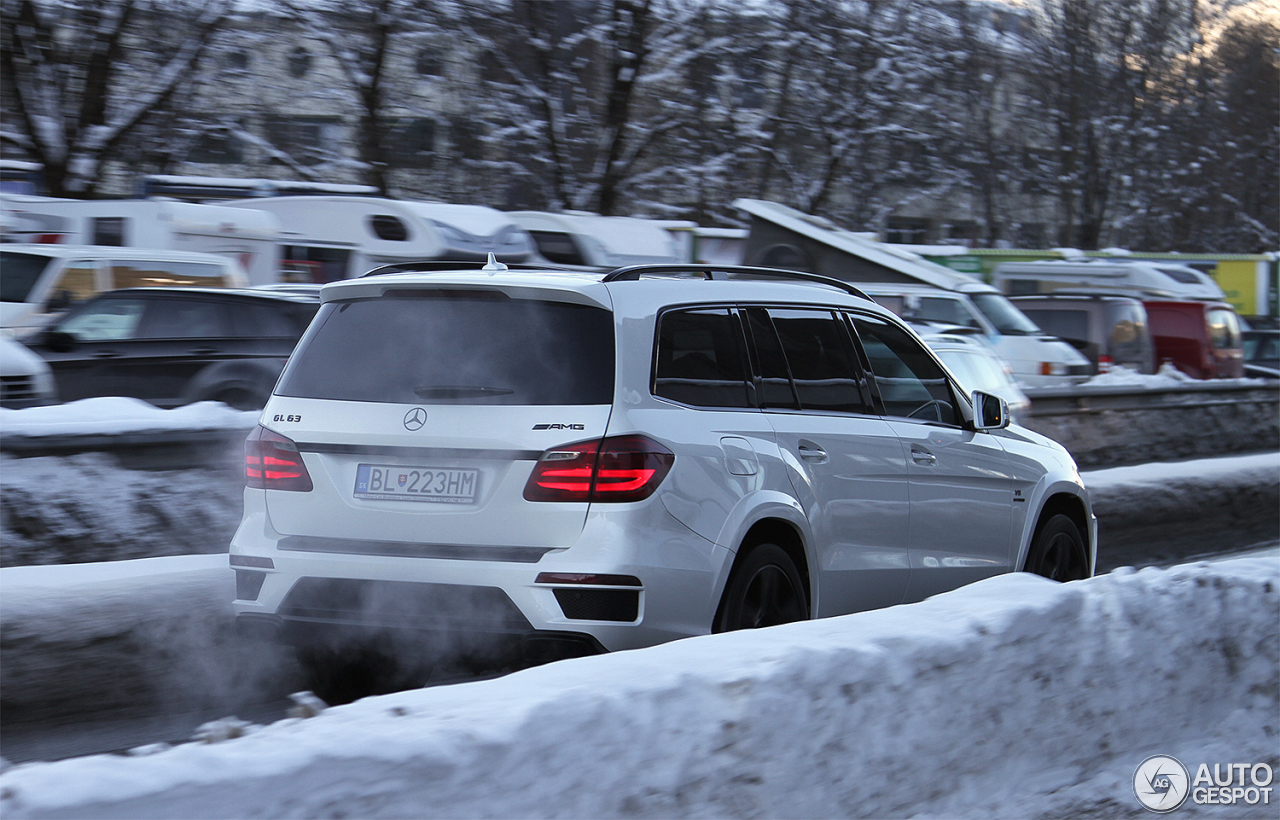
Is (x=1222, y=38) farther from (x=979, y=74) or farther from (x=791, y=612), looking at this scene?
(x=791, y=612)

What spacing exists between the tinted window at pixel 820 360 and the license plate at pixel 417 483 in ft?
4.68

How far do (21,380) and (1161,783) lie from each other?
852cm

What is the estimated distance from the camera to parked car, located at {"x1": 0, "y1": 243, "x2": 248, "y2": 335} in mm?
14234

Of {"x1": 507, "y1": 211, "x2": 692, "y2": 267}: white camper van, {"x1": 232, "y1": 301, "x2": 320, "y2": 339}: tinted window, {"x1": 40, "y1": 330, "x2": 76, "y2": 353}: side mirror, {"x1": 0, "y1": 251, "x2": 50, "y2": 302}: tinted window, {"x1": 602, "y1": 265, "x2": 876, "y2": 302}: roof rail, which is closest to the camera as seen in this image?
{"x1": 602, "y1": 265, "x2": 876, "y2": 302}: roof rail

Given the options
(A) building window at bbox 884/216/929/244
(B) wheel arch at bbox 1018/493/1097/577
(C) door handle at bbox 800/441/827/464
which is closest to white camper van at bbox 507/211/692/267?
(B) wheel arch at bbox 1018/493/1097/577

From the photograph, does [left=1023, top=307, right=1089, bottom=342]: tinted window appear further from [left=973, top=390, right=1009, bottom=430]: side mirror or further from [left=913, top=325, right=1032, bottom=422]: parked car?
[left=973, top=390, right=1009, bottom=430]: side mirror

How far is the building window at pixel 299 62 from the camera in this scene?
2644 centimetres

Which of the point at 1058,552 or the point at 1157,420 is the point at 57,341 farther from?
the point at 1157,420

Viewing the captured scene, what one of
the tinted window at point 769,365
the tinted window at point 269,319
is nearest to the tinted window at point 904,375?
the tinted window at point 769,365

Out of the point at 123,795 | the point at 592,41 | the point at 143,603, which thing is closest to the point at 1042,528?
the point at 143,603

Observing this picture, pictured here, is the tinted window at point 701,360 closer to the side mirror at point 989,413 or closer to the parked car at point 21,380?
the side mirror at point 989,413

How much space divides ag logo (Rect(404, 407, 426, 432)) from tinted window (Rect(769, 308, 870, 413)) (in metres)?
1.48

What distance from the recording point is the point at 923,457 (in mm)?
5996

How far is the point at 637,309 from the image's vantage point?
4816 mm
